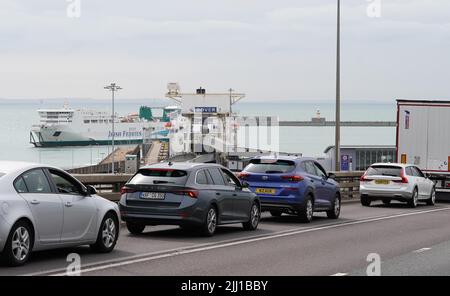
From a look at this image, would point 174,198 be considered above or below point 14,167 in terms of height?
below

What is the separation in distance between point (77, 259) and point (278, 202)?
8.97 metres

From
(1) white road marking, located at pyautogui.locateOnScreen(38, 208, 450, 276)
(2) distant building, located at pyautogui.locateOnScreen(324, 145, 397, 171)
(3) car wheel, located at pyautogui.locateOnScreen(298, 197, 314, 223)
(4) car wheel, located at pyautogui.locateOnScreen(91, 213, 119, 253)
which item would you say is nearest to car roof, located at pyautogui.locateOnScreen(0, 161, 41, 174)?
(1) white road marking, located at pyautogui.locateOnScreen(38, 208, 450, 276)

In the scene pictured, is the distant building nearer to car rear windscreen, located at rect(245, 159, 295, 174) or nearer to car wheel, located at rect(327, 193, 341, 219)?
car wheel, located at rect(327, 193, 341, 219)

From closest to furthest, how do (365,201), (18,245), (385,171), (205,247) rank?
(18,245), (205,247), (385,171), (365,201)

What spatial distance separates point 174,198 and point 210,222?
0.98m

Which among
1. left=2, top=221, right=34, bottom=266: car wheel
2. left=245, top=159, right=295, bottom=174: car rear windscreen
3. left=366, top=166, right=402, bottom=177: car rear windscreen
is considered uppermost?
left=245, top=159, right=295, bottom=174: car rear windscreen

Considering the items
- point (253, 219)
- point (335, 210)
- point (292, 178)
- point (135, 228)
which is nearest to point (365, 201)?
point (335, 210)

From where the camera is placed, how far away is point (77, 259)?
12.9 m

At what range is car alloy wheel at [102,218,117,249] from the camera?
14.0 metres

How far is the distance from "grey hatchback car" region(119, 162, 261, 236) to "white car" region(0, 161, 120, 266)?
2052 mm

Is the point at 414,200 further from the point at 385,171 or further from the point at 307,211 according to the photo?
the point at 307,211

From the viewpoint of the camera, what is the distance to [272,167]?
70.8 ft

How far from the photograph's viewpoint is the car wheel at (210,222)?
54.8ft
